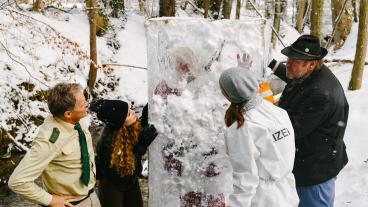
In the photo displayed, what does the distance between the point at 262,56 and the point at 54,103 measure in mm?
1431

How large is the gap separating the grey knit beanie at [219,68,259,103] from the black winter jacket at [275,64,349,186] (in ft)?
2.41

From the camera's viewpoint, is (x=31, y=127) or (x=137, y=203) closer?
(x=137, y=203)

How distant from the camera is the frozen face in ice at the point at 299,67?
279 cm

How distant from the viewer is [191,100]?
2785mm

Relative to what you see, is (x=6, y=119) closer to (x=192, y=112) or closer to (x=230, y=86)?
(x=192, y=112)

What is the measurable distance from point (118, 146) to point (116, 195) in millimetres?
446

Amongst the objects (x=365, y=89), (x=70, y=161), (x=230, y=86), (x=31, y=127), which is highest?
(x=230, y=86)

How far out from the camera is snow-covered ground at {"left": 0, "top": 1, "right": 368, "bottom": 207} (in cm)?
488

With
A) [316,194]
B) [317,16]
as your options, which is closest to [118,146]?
[316,194]

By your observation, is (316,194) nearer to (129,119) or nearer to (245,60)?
(245,60)

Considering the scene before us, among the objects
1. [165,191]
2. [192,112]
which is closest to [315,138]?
[192,112]

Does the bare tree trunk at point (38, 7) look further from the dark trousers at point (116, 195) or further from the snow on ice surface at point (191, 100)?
the snow on ice surface at point (191, 100)

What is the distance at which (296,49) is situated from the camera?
2.80 metres

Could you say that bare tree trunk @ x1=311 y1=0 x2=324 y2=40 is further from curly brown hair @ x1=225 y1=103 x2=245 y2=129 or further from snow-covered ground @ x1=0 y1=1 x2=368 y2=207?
curly brown hair @ x1=225 y1=103 x2=245 y2=129
